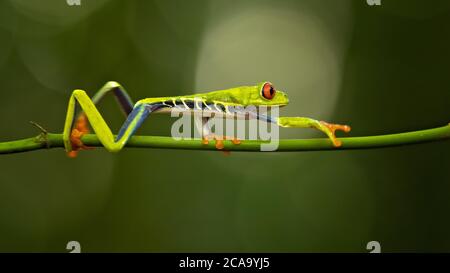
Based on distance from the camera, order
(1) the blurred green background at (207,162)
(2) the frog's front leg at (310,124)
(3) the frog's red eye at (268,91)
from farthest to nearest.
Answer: (1) the blurred green background at (207,162), (3) the frog's red eye at (268,91), (2) the frog's front leg at (310,124)

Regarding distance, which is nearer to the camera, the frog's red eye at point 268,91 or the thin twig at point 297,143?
the thin twig at point 297,143

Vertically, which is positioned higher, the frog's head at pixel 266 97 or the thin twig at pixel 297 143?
the frog's head at pixel 266 97

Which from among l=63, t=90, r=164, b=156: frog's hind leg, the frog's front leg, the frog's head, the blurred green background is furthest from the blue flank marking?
the blurred green background

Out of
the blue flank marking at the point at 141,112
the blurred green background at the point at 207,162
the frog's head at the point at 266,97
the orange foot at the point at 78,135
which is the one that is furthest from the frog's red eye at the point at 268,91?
the blurred green background at the point at 207,162

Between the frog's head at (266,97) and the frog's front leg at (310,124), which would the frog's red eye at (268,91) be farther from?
the frog's front leg at (310,124)

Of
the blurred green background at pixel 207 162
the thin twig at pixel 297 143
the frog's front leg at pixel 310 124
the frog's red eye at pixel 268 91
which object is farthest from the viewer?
the blurred green background at pixel 207 162
